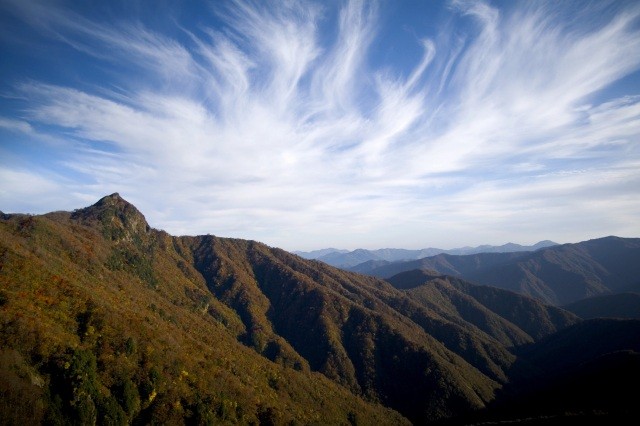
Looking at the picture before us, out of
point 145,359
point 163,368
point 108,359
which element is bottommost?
point 163,368

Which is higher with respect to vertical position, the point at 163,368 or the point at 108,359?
the point at 108,359

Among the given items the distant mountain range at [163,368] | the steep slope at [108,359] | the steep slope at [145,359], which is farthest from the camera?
the steep slope at [145,359]

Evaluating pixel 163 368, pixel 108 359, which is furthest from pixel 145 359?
pixel 108 359

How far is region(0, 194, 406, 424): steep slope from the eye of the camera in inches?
2506

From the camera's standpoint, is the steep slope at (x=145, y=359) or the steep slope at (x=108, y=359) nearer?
the steep slope at (x=108, y=359)

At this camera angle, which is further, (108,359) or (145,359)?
(145,359)

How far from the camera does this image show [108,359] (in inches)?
3009

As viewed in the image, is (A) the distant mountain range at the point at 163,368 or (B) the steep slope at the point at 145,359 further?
(B) the steep slope at the point at 145,359

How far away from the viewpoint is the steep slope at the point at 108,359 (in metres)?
63.7

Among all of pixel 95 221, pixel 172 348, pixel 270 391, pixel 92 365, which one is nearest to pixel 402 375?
pixel 270 391

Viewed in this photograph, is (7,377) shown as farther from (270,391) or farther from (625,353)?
(625,353)

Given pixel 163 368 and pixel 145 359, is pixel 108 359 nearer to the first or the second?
pixel 145 359

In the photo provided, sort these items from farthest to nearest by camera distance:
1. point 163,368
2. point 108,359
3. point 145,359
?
point 163,368 → point 145,359 → point 108,359

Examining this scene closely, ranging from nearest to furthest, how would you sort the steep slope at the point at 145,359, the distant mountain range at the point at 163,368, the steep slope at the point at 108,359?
the steep slope at the point at 108,359 < the distant mountain range at the point at 163,368 < the steep slope at the point at 145,359
